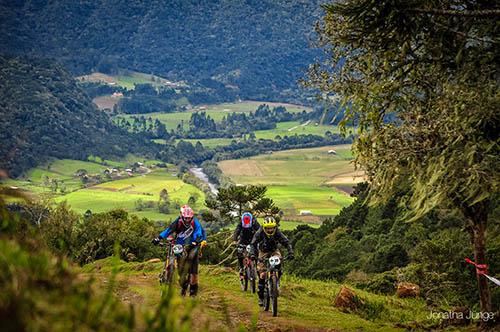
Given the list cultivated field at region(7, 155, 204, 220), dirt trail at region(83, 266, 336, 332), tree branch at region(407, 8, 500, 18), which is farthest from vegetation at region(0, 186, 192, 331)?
cultivated field at region(7, 155, 204, 220)

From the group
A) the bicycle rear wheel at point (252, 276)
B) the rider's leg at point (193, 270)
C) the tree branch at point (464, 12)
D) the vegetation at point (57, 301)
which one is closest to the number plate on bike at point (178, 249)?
the rider's leg at point (193, 270)

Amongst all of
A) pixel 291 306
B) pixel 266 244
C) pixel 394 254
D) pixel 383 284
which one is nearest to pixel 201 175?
pixel 394 254

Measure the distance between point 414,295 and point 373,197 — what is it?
21.3 ft

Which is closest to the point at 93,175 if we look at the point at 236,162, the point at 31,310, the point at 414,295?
the point at 236,162

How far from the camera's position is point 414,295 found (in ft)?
60.3

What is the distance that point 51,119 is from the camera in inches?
6855

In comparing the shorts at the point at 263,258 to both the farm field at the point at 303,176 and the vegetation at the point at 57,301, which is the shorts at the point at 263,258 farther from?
the farm field at the point at 303,176

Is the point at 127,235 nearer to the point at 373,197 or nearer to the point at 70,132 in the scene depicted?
the point at 373,197

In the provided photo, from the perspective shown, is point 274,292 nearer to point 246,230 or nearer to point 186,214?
point 186,214

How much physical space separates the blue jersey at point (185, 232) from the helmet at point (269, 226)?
149 cm

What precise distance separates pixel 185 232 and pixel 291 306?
315cm

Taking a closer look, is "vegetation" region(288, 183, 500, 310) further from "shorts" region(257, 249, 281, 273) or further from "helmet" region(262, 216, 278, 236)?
"shorts" region(257, 249, 281, 273)

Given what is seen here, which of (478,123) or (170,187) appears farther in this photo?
(170,187)

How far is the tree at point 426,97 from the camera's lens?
10.2 meters
